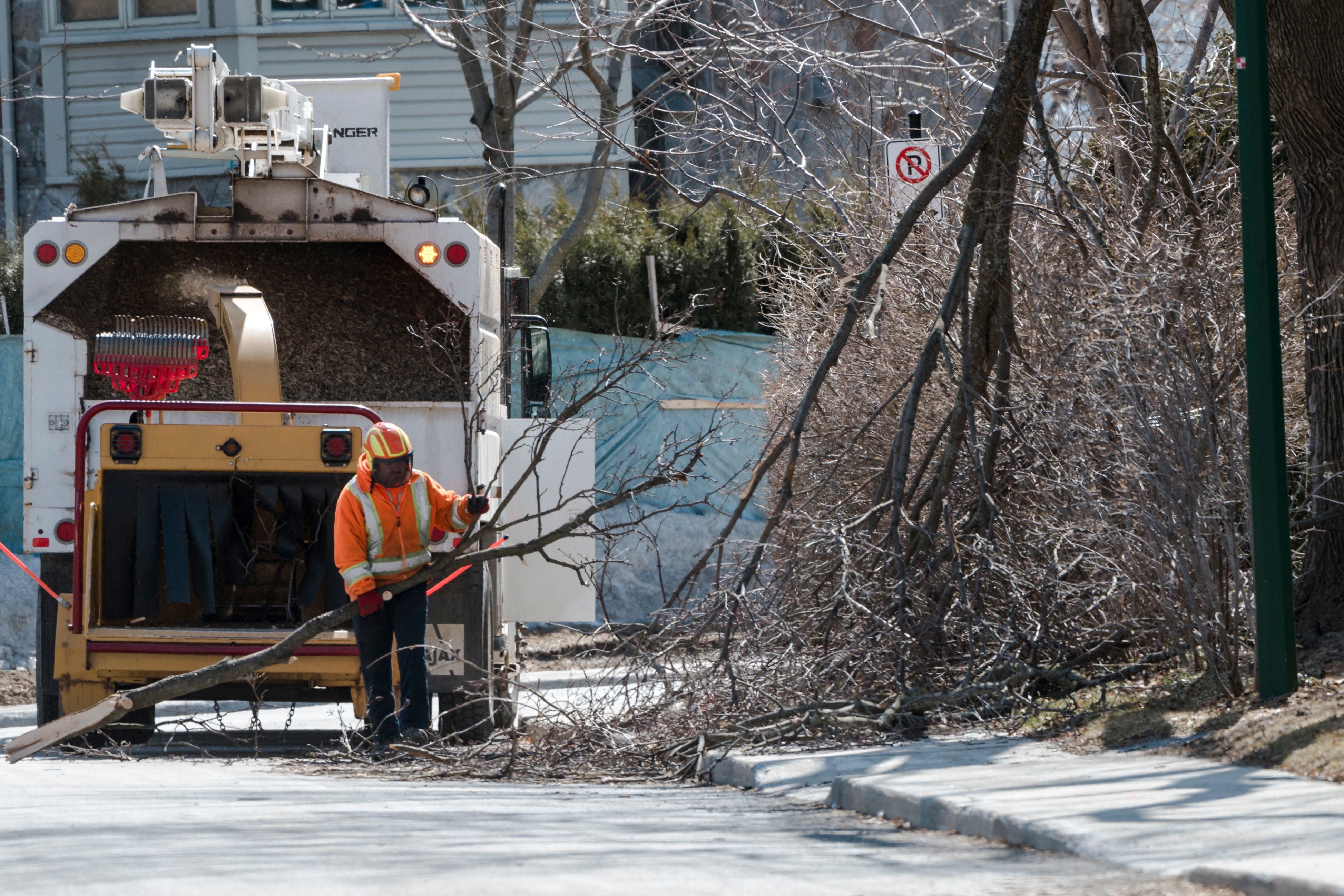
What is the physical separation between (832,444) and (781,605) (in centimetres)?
225

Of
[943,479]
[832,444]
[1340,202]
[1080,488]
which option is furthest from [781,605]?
[1340,202]

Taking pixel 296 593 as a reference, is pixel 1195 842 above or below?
below

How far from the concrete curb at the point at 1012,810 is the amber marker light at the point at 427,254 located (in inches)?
131

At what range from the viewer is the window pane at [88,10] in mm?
19688

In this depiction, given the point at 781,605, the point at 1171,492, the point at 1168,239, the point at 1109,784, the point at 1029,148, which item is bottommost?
the point at 1109,784

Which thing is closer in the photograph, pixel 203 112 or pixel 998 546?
pixel 998 546

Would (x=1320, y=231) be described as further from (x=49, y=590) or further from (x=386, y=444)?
(x=49, y=590)

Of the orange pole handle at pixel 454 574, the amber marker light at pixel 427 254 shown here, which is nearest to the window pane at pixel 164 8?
the amber marker light at pixel 427 254

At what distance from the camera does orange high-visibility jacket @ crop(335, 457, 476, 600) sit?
25.1ft

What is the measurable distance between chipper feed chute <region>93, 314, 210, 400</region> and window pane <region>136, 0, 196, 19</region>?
11.8m

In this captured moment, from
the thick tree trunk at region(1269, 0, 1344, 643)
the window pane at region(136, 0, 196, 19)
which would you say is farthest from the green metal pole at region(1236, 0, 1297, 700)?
the window pane at region(136, 0, 196, 19)

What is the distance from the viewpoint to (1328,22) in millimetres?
7398

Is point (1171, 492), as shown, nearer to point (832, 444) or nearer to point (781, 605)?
point (781, 605)

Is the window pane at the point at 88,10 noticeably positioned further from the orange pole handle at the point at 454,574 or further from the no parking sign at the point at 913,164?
the orange pole handle at the point at 454,574
